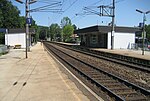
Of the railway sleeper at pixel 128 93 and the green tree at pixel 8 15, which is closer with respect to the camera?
the railway sleeper at pixel 128 93

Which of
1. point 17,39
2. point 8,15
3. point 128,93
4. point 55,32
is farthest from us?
point 55,32

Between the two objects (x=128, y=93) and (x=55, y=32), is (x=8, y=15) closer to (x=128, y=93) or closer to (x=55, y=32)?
(x=55, y=32)

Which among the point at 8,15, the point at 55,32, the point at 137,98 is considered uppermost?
the point at 8,15

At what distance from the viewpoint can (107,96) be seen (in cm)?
905

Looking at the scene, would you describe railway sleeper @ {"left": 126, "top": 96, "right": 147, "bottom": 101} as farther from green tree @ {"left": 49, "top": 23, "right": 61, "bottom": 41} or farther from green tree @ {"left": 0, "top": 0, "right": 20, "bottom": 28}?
green tree @ {"left": 49, "top": 23, "right": 61, "bottom": 41}

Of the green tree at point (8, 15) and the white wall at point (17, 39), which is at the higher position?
the green tree at point (8, 15)

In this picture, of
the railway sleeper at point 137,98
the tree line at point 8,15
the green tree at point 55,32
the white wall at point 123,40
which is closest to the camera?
the railway sleeper at point 137,98

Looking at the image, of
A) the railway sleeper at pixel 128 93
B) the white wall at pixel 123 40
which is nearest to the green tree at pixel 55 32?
the white wall at pixel 123 40

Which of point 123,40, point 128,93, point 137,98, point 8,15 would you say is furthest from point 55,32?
point 137,98

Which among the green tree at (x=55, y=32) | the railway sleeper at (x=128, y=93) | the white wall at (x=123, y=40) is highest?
the green tree at (x=55, y=32)

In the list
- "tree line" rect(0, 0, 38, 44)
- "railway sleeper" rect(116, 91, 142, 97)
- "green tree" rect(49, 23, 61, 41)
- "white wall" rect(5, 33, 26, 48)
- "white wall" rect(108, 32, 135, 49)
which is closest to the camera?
"railway sleeper" rect(116, 91, 142, 97)

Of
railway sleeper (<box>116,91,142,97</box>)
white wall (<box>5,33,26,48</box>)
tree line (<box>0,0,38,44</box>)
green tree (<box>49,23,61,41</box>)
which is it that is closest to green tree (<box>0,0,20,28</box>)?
tree line (<box>0,0,38,44</box>)

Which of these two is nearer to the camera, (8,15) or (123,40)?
(123,40)

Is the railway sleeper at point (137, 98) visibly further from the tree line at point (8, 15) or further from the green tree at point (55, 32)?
the green tree at point (55, 32)
